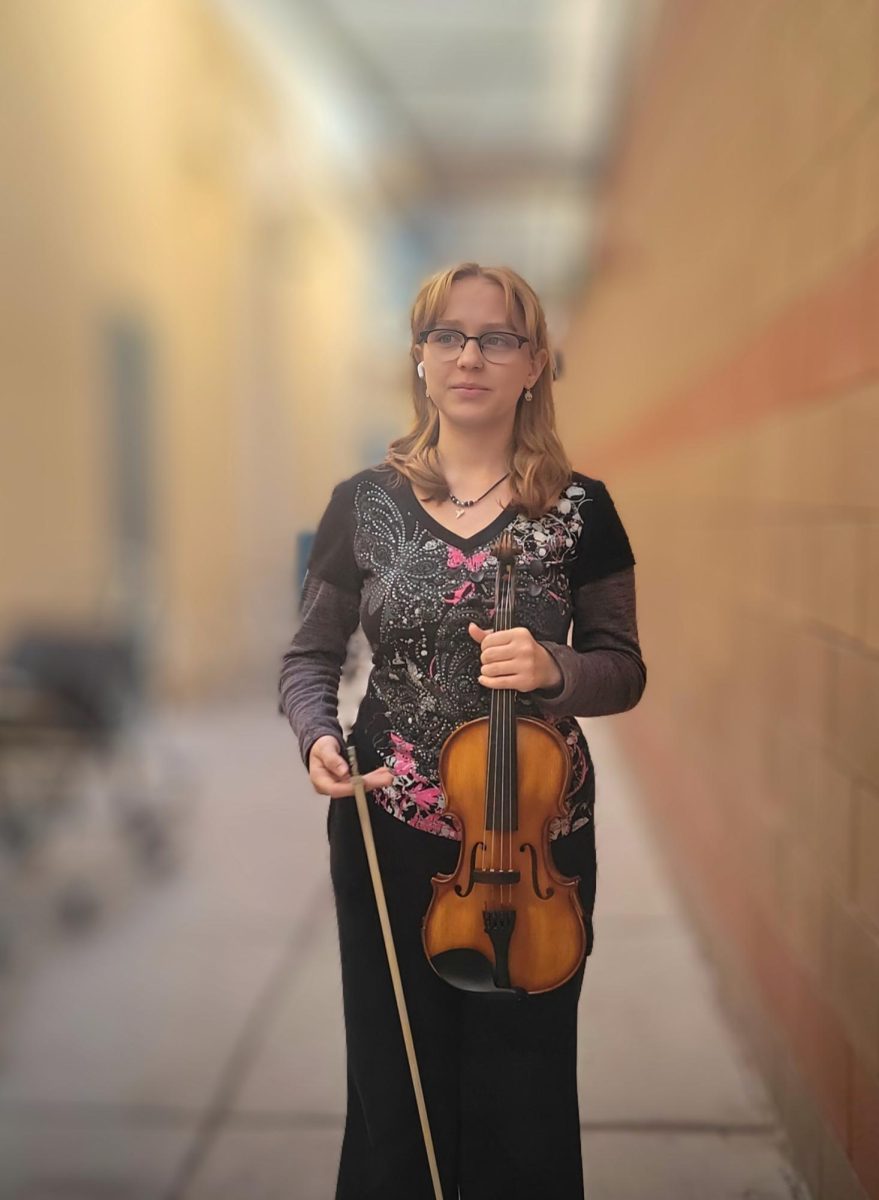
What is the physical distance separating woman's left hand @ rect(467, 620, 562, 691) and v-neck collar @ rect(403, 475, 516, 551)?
0.32 feet

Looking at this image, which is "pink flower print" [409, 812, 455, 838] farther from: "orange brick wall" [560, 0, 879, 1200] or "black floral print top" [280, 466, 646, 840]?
"orange brick wall" [560, 0, 879, 1200]

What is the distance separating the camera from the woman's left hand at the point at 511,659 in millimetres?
1188

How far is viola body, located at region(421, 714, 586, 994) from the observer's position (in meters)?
1.19

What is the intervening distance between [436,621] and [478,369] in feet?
0.95

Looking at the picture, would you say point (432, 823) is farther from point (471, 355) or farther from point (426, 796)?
point (471, 355)

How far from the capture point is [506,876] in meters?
1.20

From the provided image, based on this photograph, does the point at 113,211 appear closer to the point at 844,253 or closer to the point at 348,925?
the point at 844,253

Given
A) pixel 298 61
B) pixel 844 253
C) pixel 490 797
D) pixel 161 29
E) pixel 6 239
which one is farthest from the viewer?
pixel 6 239

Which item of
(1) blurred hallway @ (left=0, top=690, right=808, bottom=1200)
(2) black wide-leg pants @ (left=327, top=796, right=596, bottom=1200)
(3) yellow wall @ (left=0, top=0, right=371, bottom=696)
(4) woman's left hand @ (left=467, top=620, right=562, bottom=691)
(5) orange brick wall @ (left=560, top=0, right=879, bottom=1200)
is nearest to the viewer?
(4) woman's left hand @ (left=467, top=620, right=562, bottom=691)

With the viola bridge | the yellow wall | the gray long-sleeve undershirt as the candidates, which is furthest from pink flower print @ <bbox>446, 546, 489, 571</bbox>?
the yellow wall

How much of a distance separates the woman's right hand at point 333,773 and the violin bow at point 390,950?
0.01 meters

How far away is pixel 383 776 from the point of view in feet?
4.11

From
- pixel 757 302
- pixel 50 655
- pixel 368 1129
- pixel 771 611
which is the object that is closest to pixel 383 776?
pixel 368 1129

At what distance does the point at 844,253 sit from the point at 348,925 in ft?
3.98
